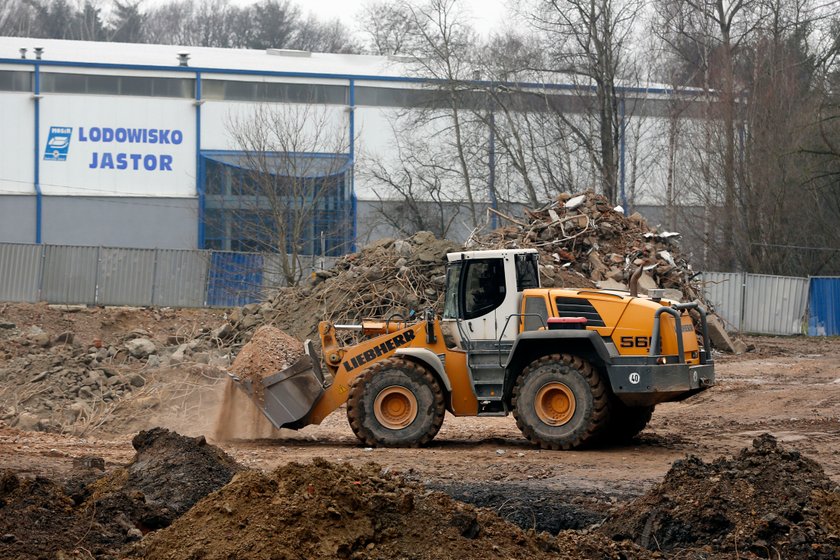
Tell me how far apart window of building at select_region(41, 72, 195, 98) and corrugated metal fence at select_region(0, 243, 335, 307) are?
8.69 m

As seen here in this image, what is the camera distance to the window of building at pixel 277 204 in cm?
3516

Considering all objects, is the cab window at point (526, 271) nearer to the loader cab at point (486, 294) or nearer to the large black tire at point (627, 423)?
the loader cab at point (486, 294)

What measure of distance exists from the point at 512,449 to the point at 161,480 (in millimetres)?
4772

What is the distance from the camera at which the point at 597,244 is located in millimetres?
23969

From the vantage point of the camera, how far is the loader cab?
42.3ft

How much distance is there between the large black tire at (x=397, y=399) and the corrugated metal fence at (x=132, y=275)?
21.4 metres

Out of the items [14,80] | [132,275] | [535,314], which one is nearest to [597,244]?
[535,314]

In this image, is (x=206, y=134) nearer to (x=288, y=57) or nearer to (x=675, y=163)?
(x=288, y=57)

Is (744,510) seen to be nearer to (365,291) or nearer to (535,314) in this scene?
(535,314)

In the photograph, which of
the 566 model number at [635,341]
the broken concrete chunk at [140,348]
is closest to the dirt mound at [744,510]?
the 566 model number at [635,341]

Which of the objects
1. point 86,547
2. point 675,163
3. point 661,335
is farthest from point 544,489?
point 675,163

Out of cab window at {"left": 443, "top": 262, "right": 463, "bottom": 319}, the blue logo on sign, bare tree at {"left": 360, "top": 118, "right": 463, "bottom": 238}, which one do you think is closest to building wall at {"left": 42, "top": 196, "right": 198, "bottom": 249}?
the blue logo on sign

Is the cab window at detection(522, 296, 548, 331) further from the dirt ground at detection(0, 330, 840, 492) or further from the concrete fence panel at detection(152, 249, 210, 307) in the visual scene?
the concrete fence panel at detection(152, 249, 210, 307)

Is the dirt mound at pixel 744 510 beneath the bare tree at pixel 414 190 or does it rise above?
beneath
